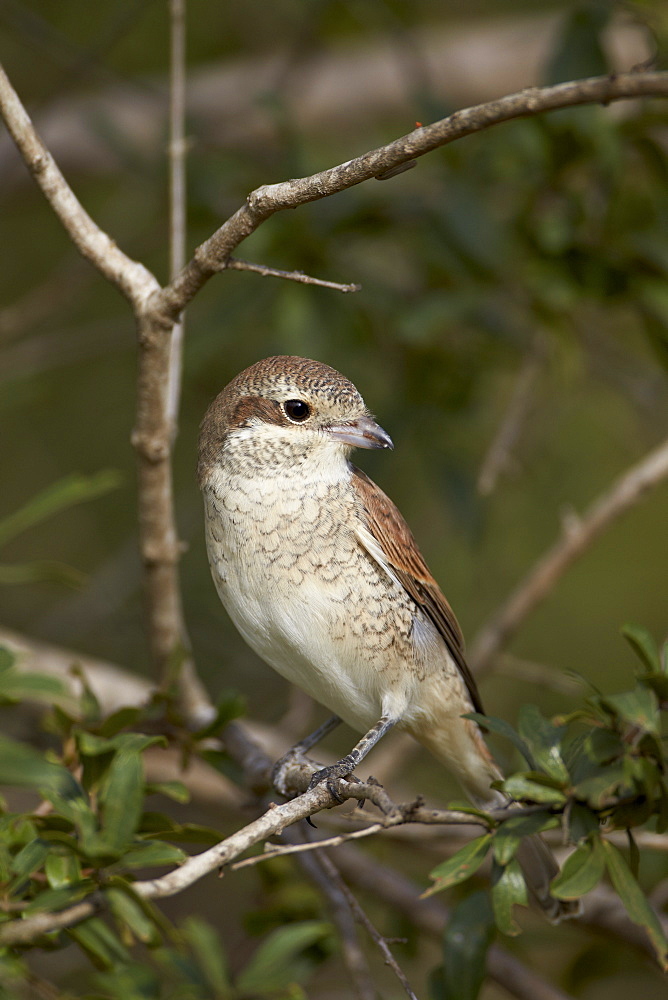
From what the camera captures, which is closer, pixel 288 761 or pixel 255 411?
pixel 255 411

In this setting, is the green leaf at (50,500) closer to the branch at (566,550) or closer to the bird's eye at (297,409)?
the bird's eye at (297,409)

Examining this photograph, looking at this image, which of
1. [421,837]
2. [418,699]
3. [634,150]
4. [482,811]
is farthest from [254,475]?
[634,150]

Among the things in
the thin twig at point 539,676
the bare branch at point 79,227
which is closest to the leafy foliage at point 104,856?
the bare branch at point 79,227

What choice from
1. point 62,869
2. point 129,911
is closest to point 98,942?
point 129,911

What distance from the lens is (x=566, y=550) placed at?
13.1ft

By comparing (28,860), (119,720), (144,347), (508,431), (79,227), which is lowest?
(28,860)

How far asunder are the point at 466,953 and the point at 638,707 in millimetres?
1189

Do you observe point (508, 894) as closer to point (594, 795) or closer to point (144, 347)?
point (594, 795)

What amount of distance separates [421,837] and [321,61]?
15.9ft

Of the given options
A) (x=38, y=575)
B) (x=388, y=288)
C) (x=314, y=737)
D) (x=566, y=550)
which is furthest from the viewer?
(x=388, y=288)

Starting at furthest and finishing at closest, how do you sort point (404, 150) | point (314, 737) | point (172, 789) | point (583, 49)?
point (583, 49)
point (314, 737)
point (172, 789)
point (404, 150)

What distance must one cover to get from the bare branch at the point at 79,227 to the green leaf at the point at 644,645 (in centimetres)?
139

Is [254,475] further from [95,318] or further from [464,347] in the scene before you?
[95,318]

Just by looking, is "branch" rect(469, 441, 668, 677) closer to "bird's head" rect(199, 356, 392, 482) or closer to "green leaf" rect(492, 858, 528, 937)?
"bird's head" rect(199, 356, 392, 482)
